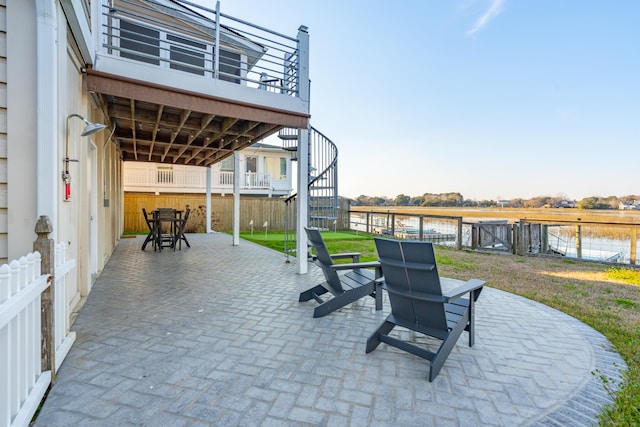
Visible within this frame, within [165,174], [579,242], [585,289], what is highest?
[165,174]

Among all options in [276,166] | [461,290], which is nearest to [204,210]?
[276,166]

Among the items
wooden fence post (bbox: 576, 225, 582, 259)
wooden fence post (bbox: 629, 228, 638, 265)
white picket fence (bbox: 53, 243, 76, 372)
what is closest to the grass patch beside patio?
wooden fence post (bbox: 629, 228, 638, 265)

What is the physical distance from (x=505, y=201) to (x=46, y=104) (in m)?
25.3

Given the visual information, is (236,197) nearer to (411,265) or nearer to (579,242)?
(411,265)

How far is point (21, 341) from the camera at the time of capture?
1.63 meters

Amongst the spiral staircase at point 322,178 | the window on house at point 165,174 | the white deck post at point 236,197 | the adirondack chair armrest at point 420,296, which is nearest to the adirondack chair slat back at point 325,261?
the adirondack chair armrest at point 420,296

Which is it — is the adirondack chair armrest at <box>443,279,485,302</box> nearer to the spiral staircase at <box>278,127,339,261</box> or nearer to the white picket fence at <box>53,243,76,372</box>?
the white picket fence at <box>53,243,76,372</box>

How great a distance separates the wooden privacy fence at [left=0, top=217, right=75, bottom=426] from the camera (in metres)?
1.43

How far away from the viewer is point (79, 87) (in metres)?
3.64

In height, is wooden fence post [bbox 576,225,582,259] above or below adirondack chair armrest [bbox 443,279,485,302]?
below

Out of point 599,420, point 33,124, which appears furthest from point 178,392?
point 599,420

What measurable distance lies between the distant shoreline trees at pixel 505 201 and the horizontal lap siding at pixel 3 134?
1418 centimetres

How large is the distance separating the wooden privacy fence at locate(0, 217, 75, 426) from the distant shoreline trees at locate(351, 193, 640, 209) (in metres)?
14.2

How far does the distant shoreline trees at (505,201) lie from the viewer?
16625mm
